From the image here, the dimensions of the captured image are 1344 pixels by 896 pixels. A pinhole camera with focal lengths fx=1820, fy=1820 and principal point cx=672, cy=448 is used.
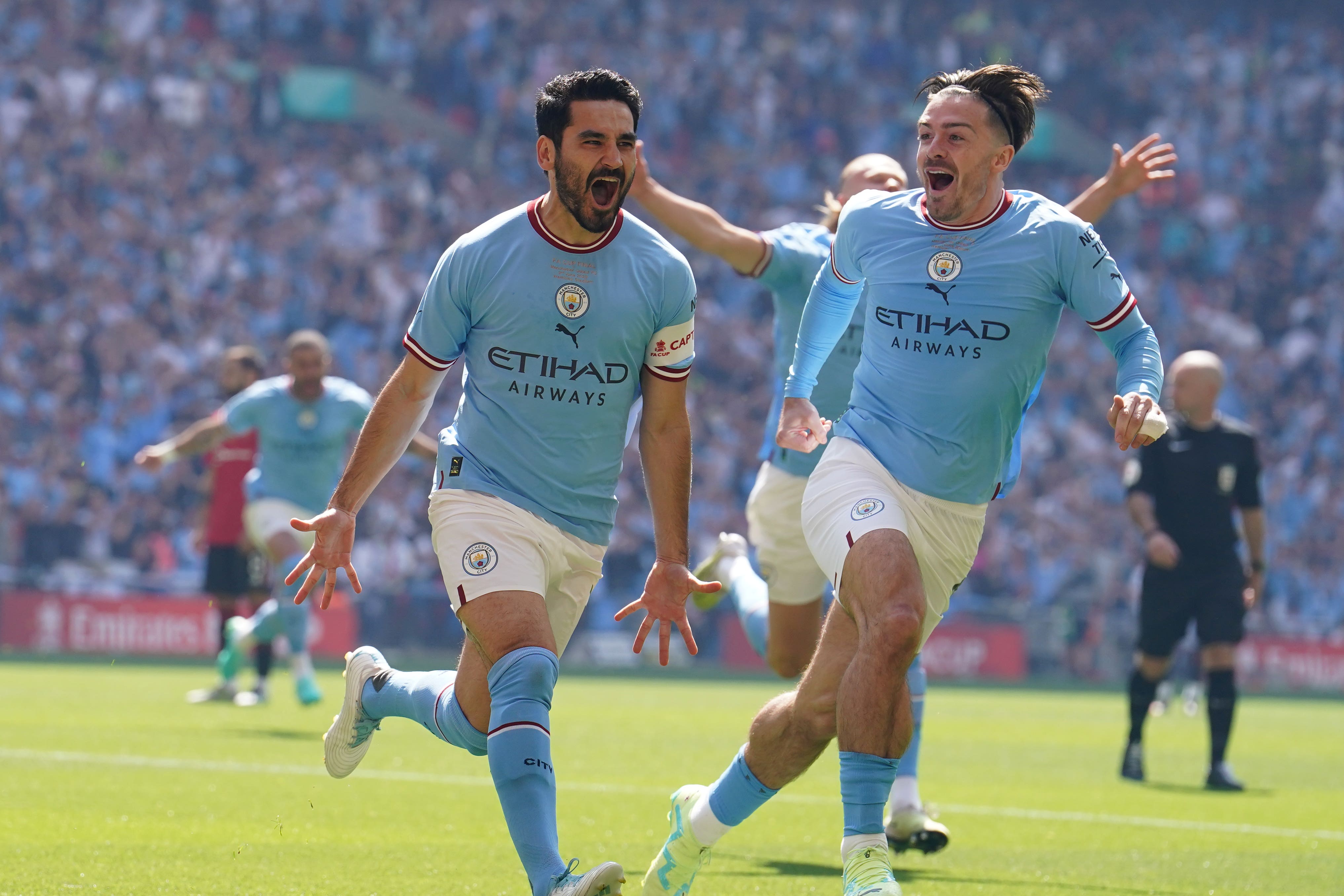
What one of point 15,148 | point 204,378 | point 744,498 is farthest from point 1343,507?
point 15,148

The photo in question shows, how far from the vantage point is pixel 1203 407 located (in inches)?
456

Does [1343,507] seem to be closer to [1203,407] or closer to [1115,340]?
[1203,407]

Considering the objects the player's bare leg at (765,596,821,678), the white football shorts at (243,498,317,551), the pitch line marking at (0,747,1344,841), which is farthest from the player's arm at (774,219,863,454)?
the white football shorts at (243,498,317,551)

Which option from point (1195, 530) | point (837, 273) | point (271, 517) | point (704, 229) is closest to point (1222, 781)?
point (1195, 530)

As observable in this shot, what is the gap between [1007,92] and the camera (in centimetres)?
618

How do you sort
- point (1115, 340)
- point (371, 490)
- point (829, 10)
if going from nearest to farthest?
point (371, 490) → point (1115, 340) → point (829, 10)

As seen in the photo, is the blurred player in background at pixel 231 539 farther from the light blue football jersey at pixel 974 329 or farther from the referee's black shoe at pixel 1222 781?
the light blue football jersey at pixel 974 329

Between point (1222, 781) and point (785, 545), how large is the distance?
422cm

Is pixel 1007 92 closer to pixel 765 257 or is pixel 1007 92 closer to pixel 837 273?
pixel 837 273

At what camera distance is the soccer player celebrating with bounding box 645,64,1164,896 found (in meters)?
5.72

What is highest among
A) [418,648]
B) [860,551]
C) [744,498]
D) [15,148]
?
[15,148]

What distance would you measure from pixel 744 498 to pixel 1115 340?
67.6 ft

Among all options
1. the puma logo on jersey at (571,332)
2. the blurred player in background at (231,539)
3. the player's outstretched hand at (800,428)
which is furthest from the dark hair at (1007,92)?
the blurred player in background at (231,539)

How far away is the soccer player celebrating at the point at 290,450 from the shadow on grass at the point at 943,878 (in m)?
6.57
